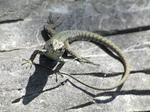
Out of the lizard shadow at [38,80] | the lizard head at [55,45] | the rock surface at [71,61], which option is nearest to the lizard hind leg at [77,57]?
the rock surface at [71,61]

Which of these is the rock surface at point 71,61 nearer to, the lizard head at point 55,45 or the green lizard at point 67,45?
the green lizard at point 67,45

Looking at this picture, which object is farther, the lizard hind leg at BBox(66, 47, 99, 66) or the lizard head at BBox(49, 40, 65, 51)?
the lizard hind leg at BBox(66, 47, 99, 66)

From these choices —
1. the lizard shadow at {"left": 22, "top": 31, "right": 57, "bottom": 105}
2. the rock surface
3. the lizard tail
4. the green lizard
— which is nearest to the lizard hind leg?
the green lizard

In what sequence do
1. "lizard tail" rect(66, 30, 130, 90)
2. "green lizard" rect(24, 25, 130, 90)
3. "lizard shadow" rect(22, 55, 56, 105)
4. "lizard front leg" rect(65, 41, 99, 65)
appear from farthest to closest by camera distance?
"lizard tail" rect(66, 30, 130, 90) → "lizard front leg" rect(65, 41, 99, 65) → "green lizard" rect(24, 25, 130, 90) → "lizard shadow" rect(22, 55, 56, 105)

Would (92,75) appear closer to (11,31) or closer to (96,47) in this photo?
(96,47)

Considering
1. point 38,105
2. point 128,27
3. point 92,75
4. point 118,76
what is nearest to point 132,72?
point 118,76

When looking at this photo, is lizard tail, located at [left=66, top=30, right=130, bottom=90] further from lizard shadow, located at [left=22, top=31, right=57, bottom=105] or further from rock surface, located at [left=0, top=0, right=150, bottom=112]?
lizard shadow, located at [left=22, top=31, right=57, bottom=105]

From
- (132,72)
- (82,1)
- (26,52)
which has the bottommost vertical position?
(132,72)
